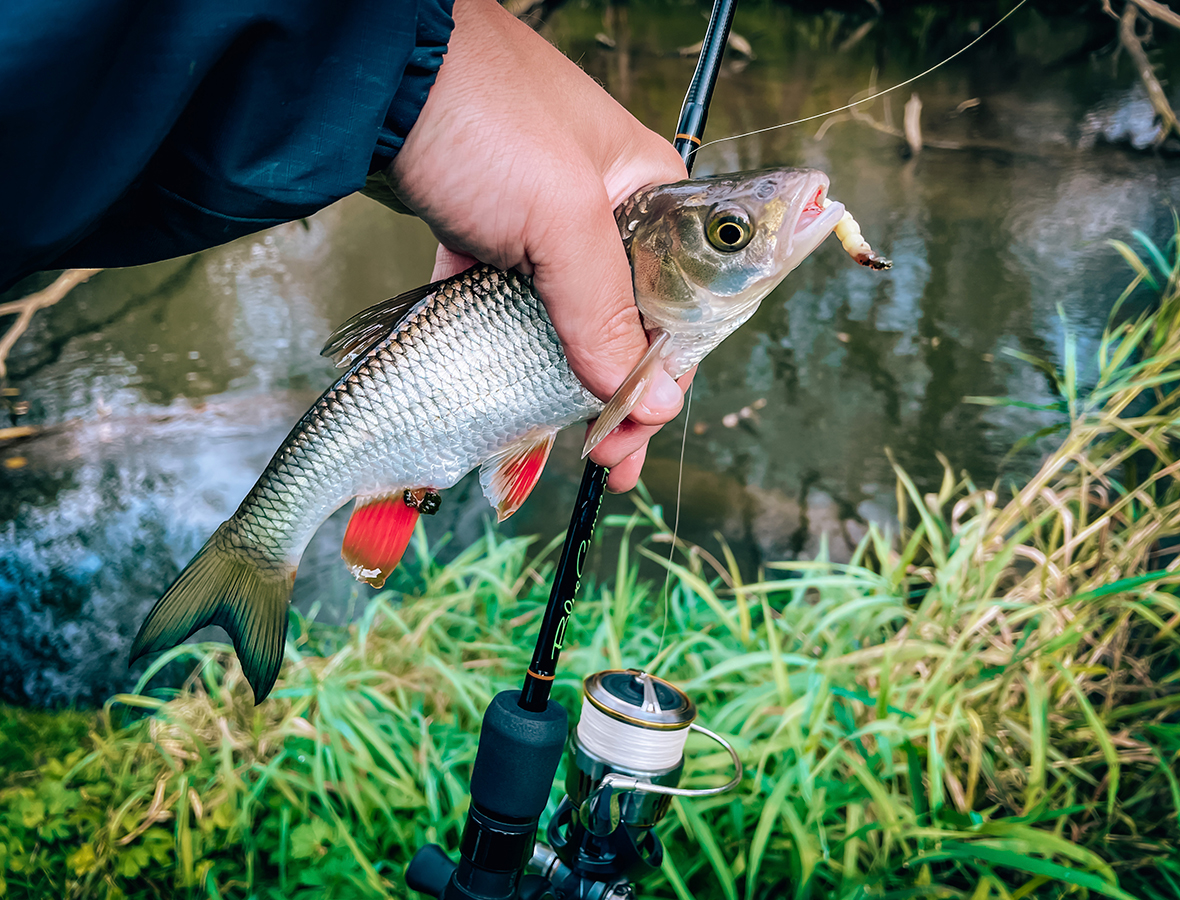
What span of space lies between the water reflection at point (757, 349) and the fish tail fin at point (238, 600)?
5.35ft

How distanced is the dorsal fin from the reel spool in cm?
50

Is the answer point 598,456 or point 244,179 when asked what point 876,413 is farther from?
point 244,179

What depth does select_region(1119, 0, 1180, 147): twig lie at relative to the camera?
6.26 ft

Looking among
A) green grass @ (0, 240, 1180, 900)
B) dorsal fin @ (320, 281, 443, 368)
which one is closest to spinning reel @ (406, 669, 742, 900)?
green grass @ (0, 240, 1180, 900)

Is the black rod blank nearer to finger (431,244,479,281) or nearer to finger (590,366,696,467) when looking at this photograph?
finger (590,366,696,467)

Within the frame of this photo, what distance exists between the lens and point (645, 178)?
76cm

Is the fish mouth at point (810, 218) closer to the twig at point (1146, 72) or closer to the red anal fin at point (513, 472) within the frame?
the red anal fin at point (513, 472)

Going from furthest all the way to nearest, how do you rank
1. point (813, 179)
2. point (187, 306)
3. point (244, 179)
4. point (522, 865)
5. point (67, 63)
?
point (187, 306), point (522, 865), point (813, 179), point (244, 179), point (67, 63)

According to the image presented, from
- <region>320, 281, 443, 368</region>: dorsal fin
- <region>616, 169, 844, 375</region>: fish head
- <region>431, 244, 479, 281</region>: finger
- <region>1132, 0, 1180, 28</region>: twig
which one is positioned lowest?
<region>320, 281, 443, 368</region>: dorsal fin

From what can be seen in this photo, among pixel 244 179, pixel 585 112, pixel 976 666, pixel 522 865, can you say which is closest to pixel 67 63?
pixel 244 179

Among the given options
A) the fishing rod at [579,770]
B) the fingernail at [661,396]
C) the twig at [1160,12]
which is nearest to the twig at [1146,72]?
A: the twig at [1160,12]

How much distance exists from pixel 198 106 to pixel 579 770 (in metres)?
0.81

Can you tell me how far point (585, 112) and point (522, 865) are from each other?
2.65ft

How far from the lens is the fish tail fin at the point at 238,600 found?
0.74 meters
